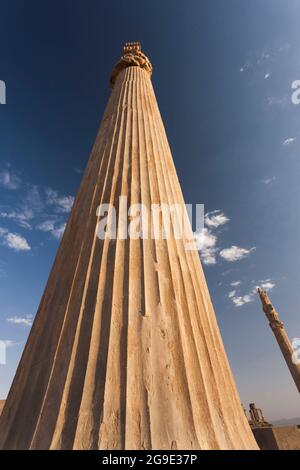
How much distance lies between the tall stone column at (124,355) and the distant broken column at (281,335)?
1813 cm

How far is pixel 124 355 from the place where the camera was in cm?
245

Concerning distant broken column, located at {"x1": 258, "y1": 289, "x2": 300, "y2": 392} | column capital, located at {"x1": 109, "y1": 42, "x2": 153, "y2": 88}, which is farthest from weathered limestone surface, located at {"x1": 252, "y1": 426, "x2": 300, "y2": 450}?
column capital, located at {"x1": 109, "y1": 42, "x2": 153, "y2": 88}

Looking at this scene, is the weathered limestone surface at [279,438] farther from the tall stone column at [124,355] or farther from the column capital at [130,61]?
the column capital at [130,61]

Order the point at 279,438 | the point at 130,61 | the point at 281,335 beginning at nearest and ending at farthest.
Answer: the point at 130,61 < the point at 279,438 < the point at 281,335

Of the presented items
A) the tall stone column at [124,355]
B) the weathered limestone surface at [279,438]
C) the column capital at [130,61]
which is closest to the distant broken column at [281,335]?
the weathered limestone surface at [279,438]

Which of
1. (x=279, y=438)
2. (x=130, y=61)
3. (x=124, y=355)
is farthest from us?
(x=279, y=438)

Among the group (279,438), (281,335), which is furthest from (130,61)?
(281,335)

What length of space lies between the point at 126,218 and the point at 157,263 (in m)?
0.83

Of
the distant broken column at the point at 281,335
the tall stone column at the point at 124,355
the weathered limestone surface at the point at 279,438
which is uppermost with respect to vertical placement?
the distant broken column at the point at 281,335

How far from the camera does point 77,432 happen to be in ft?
6.68

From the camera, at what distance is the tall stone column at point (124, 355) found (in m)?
2.11

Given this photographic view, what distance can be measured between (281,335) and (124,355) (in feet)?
67.7

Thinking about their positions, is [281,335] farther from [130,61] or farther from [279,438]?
[130,61]
